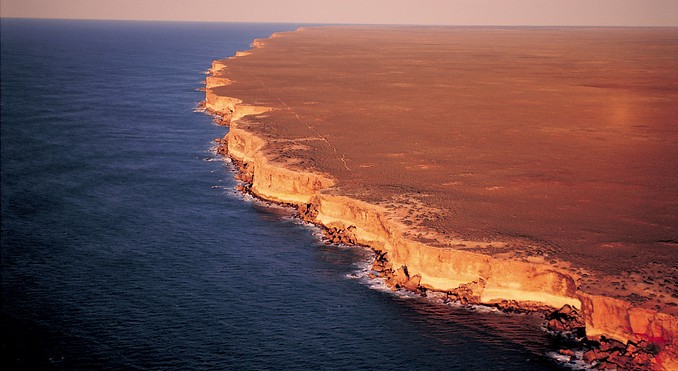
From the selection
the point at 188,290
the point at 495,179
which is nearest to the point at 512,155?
the point at 495,179

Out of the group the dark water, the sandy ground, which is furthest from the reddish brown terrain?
the dark water

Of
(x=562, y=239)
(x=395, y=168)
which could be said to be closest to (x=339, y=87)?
(x=395, y=168)

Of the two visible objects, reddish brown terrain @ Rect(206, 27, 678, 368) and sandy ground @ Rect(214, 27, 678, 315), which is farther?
sandy ground @ Rect(214, 27, 678, 315)

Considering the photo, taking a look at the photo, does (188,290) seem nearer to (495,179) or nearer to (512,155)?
(495,179)

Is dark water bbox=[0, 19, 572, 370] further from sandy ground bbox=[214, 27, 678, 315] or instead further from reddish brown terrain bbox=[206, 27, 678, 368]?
sandy ground bbox=[214, 27, 678, 315]

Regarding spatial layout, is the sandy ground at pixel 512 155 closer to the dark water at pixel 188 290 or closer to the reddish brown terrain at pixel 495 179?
the reddish brown terrain at pixel 495 179
